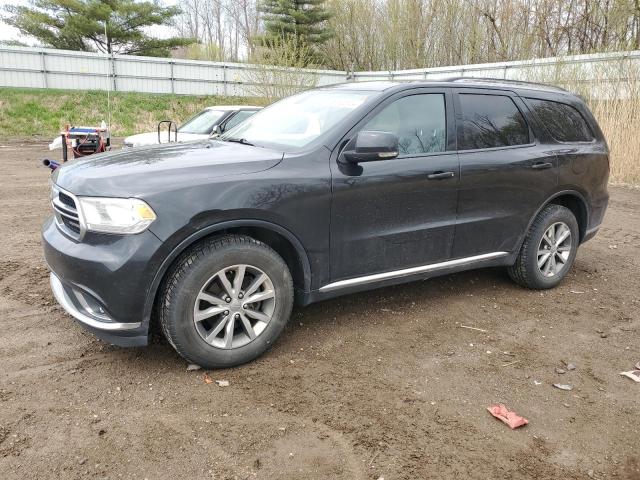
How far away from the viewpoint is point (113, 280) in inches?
114

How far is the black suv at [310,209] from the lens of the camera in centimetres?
297

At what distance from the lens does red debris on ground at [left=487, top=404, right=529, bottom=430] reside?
2.84 meters

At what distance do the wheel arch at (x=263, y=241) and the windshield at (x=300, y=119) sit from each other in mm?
684

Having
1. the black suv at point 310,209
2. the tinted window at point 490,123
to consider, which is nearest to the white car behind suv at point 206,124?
the black suv at point 310,209

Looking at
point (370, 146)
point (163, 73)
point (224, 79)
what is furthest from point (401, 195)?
point (224, 79)

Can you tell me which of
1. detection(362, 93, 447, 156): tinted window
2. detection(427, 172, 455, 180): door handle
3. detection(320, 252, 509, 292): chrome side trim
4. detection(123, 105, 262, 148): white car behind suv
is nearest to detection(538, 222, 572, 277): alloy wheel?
detection(320, 252, 509, 292): chrome side trim

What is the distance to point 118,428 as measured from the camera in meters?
2.70

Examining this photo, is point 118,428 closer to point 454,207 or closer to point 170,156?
point 170,156

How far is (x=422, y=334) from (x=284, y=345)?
3.37 ft

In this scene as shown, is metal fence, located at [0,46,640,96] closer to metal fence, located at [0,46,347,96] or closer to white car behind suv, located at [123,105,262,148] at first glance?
metal fence, located at [0,46,347,96]

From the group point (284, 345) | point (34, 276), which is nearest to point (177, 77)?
point (34, 276)

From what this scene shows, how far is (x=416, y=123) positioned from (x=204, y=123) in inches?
325

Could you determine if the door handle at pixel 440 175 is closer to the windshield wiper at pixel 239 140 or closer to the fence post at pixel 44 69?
the windshield wiper at pixel 239 140

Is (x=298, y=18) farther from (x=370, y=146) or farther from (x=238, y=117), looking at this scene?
(x=370, y=146)
